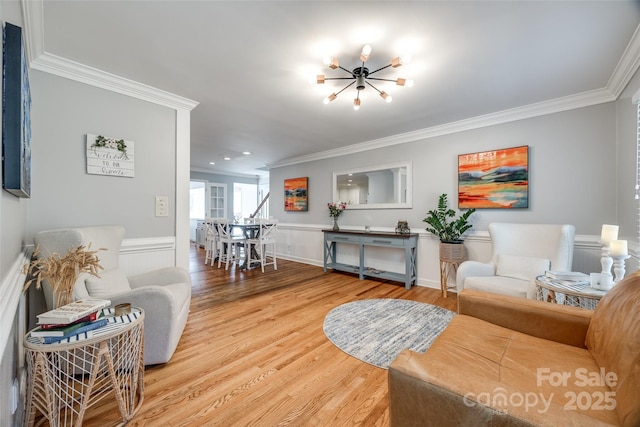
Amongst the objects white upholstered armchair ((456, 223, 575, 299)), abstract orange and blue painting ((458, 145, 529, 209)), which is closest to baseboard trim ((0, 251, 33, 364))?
white upholstered armchair ((456, 223, 575, 299))

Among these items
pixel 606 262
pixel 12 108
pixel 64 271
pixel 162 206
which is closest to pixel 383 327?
pixel 606 262

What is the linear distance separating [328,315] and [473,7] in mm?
2746

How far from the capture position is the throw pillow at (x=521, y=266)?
8.23ft

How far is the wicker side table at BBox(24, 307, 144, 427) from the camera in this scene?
3.73 feet

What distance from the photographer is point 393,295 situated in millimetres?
3445

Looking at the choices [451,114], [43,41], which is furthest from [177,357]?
[451,114]

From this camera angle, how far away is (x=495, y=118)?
316 centimetres

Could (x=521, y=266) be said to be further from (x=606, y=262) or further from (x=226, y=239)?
(x=226, y=239)

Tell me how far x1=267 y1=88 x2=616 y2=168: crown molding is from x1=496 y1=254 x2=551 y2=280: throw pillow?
1.68 meters

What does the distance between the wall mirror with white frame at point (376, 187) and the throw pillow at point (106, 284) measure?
3.60 meters

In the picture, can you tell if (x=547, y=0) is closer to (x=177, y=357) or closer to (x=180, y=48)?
(x=180, y=48)

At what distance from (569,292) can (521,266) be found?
994mm

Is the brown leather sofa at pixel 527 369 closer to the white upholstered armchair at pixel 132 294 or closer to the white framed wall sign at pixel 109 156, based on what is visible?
the white upholstered armchair at pixel 132 294

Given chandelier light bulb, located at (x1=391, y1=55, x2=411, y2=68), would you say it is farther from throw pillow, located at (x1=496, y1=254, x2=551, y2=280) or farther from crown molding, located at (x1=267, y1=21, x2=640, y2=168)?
throw pillow, located at (x1=496, y1=254, x2=551, y2=280)
